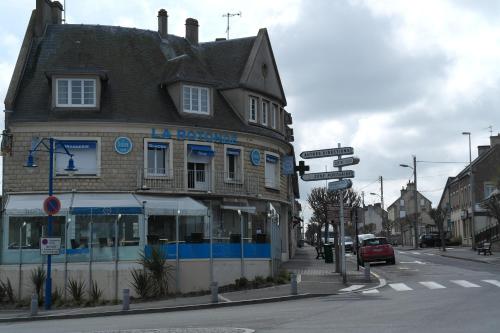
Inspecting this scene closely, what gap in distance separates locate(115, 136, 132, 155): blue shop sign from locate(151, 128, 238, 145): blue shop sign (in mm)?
1198

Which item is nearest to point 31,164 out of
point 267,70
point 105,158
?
point 105,158

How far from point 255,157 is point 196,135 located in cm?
362

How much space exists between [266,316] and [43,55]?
23201mm

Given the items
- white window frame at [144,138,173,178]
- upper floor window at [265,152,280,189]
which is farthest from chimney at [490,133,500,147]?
white window frame at [144,138,173,178]

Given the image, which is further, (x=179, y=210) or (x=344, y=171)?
(x=179, y=210)

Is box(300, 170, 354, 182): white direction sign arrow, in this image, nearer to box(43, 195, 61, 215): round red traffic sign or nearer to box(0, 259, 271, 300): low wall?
box(0, 259, 271, 300): low wall

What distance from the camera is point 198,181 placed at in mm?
33531

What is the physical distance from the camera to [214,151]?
33.6 meters

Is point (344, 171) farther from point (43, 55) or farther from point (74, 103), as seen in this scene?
point (43, 55)

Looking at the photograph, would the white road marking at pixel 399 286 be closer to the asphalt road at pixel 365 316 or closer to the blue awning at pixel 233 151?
the asphalt road at pixel 365 316

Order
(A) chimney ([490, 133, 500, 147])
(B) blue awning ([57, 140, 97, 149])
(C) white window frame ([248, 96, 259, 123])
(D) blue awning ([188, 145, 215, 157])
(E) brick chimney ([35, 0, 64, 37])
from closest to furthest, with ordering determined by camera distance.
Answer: (B) blue awning ([57, 140, 97, 149]) → (D) blue awning ([188, 145, 215, 157]) → (E) brick chimney ([35, 0, 64, 37]) → (C) white window frame ([248, 96, 259, 123]) → (A) chimney ([490, 133, 500, 147])

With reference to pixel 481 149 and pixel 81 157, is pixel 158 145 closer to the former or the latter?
pixel 81 157

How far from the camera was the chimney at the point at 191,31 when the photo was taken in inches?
1563

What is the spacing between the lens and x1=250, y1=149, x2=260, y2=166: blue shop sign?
3494cm
